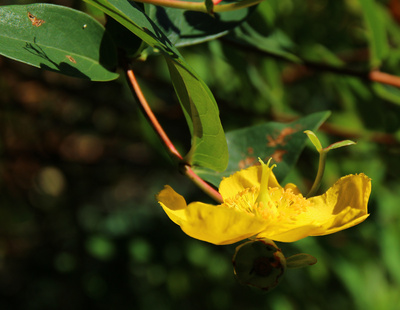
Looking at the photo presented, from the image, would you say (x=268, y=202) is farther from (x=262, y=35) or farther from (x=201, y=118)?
(x=262, y=35)

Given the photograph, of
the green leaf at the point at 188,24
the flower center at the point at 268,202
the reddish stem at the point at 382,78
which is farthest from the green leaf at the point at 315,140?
the reddish stem at the point at 382,78

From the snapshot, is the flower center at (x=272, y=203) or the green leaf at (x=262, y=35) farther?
the green leaf at (x=262, y=35)

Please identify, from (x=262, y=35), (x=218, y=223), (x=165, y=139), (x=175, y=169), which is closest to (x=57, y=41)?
(x=165, y=139)

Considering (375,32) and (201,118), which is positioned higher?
(201,118)

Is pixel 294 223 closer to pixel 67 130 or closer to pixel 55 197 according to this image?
pixel 67 130

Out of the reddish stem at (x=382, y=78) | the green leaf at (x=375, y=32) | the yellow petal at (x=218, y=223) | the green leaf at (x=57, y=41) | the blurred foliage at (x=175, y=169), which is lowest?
the blurred foliage at (x=175, y=169)

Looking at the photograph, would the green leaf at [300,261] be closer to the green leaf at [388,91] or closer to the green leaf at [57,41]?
the green leaf at [57,41]

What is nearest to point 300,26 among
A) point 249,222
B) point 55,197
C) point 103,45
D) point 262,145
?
point 262,145
